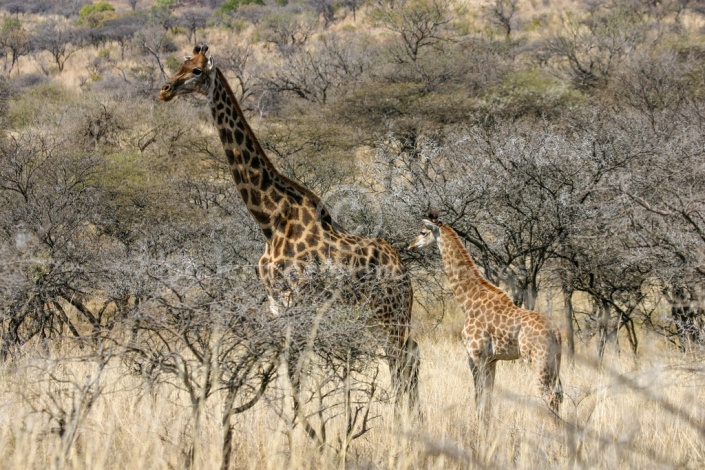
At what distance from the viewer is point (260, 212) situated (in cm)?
581

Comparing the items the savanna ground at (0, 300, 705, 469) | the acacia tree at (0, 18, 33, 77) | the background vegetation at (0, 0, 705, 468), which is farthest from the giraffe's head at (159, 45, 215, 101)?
the acacia tree at (0, 18, 33, 77)

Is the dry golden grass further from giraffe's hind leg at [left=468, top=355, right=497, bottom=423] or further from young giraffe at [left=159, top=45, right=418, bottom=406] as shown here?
young giraffe at [left=159, top=45, right=418, bottom=406]

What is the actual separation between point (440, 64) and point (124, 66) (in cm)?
1767

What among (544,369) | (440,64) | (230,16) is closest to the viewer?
(544,369)

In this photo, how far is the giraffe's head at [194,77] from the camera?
5708 mm

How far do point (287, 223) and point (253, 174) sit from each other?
43 cm

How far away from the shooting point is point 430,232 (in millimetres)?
6734

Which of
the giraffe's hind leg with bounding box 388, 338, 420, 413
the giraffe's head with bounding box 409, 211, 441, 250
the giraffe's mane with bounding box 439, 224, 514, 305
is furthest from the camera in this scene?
the giraffe's head with bounding box 409, 211, 441, 250

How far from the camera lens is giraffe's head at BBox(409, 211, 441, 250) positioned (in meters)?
6.63

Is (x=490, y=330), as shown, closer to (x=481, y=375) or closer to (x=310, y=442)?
(x=481, y=375)

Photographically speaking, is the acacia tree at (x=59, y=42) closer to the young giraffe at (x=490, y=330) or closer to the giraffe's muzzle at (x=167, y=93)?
the giraffe's muzzle at (x=167, y=93)

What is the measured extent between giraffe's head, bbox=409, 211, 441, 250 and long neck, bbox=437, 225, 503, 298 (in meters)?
0.09

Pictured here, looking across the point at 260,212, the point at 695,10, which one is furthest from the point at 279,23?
the point at 260,212

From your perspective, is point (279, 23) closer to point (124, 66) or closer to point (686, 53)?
point (124, 66)
